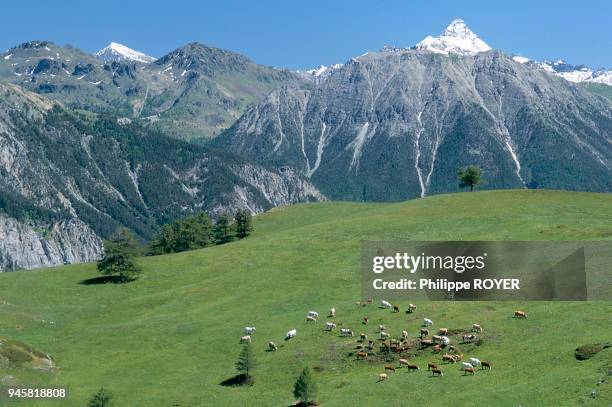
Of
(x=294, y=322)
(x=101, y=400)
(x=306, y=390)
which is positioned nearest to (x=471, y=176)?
(x=294, y=322)

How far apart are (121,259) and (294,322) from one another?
141 ft

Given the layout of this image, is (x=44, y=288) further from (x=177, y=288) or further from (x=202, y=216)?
(x=202, y=216)

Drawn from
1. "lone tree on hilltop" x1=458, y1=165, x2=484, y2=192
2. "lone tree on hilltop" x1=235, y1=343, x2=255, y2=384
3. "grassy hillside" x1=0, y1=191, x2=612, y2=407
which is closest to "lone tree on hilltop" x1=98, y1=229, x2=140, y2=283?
"grassy hillside" x1=0, y1=191, x2=612, y2=407

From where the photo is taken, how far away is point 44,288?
112 metres

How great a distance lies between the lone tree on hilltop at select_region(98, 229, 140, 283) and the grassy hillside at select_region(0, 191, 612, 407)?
12.9 ft

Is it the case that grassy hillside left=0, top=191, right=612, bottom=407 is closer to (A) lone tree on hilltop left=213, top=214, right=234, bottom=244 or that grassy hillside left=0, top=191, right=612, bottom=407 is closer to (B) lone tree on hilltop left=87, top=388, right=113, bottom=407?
(B) lone tree on hilltop left=87, top=388, right=113, bottom=407

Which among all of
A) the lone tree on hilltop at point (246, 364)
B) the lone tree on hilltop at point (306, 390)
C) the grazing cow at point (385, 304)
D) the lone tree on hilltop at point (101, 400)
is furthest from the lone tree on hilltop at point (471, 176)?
the lone tree on hilltop at point (101, 400)

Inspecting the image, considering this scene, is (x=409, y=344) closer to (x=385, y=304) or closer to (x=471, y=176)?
(x=385, y=304)

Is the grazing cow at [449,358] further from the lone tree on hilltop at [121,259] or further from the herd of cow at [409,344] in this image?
the lone tree on hilltop at [121,259]

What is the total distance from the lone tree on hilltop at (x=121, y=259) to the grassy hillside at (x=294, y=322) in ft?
12.9

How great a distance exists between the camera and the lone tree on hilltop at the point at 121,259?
11569cm

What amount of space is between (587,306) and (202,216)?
110 metres

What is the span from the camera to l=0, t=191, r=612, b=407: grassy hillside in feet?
189

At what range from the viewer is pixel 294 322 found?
274ft
